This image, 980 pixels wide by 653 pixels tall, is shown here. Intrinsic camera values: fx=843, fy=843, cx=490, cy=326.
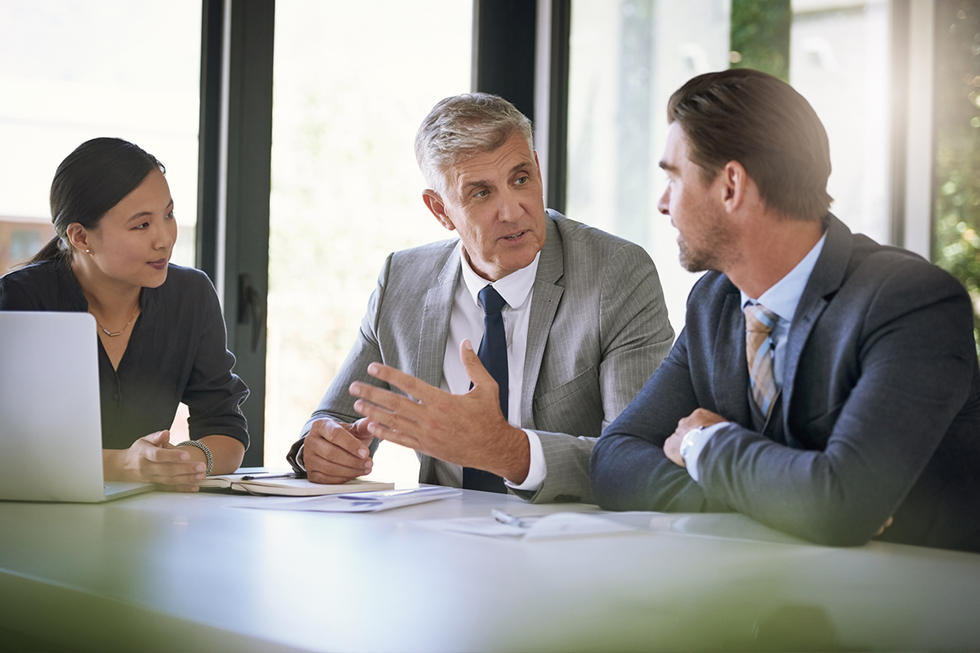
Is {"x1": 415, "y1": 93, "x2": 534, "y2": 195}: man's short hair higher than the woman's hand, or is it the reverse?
{"x1": 415, "y1": 93, "x2": 534, "y2": 195}: man's short hair

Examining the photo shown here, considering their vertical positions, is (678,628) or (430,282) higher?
(430,282)

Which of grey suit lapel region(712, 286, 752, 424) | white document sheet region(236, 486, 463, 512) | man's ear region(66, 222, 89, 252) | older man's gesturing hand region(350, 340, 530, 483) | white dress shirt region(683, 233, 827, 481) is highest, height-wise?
man's ear region(66, 222, 89, 252)

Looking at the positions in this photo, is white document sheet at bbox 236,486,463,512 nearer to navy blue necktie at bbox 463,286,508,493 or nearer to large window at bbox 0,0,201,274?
navy blue necktie at bbox 463,286,508,493

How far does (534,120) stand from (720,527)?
121 inches

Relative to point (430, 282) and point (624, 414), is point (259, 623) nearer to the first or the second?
point (624, 414)

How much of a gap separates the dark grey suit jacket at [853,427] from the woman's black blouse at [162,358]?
1.12 m

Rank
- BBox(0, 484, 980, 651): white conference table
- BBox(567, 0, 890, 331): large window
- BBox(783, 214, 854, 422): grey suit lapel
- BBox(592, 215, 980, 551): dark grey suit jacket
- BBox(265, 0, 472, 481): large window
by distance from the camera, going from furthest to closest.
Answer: BBox(567, 0, 890, 331): large window → BBox(265, 0, 472, 481): large window → BBox(783, 214, 854, 422): grey suit lapel → BBox(592, 215, 980, 551): dark grey suit jacket → BBox(0, 484, 980, 651): white conference table

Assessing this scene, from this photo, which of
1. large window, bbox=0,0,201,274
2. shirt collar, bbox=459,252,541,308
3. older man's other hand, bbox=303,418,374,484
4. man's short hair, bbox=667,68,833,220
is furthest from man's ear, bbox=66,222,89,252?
man's short hair, bbox=667,68,833,220

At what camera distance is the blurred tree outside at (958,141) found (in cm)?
329

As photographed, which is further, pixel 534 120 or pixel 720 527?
pixel 534 120

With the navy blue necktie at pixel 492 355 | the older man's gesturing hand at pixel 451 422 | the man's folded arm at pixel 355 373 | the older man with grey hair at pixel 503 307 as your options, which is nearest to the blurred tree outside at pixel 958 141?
the older man with grey hair at pixel 503 307

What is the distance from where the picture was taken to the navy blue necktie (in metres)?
2.04

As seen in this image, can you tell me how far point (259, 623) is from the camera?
78cm

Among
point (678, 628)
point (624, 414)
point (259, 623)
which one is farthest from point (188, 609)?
point (624, 414)
